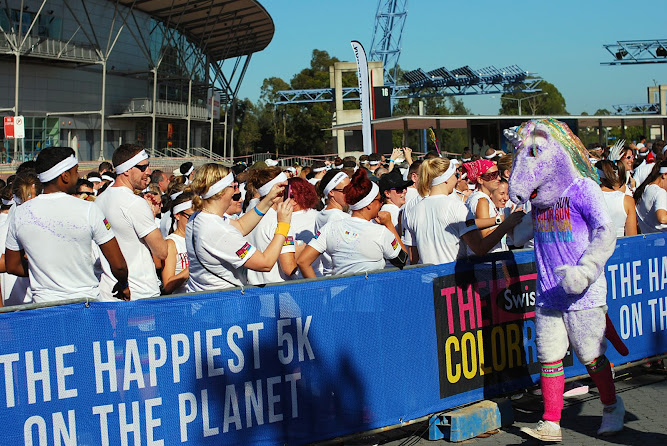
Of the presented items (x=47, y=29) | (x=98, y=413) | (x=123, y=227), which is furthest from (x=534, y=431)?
(x=47, y=29)

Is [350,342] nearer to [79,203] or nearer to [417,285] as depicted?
[417,285]

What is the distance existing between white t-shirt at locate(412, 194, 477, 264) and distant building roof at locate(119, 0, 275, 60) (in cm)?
4680

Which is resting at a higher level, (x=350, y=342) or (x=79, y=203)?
(x=79, y=203)

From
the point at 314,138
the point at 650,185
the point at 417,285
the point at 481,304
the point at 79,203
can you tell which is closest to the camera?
the point at 79,203

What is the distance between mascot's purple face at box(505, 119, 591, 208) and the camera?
5.09 meters

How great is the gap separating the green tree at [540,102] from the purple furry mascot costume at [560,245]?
127m

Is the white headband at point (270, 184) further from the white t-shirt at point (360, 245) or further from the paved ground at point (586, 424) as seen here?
the paved ground at point (586, 424)

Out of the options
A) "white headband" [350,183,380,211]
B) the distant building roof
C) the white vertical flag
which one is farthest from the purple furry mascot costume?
the distant building roof

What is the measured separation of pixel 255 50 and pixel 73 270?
226 ft

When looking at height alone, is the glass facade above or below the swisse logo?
above

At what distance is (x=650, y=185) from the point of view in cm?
781

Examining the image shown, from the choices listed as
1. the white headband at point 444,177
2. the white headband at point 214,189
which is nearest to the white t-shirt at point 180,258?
the white headband at point 214,189

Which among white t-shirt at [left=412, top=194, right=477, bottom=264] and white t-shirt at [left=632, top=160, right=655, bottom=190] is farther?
white t-shirt at [left=632, top=160, right=655, bottom=190]

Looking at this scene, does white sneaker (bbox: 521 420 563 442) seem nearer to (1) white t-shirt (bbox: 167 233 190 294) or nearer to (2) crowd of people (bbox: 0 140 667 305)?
(2) crowd of people (bbox: 0 140 667 305)
